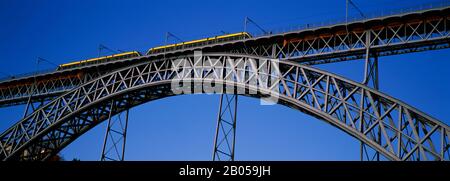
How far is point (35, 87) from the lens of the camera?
50062mm

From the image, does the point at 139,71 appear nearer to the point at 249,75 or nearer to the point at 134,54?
the point at 134,54

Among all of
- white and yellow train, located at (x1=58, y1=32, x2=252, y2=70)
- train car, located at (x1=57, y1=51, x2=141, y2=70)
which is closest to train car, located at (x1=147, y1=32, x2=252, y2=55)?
white and yellow train, located at (x1=58, y1=32, x2=252, y2=70)

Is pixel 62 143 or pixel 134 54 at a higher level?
pixel 134 54

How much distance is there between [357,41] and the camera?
34219 millimetres

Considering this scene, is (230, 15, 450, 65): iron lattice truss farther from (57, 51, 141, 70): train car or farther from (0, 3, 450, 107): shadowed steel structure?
(57, 51, 141, 70): train car

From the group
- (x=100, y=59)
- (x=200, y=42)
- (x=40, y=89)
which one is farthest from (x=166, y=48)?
(x=40, y=89)

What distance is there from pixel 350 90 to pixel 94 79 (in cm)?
1939

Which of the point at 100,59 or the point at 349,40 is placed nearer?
the point at 349,40

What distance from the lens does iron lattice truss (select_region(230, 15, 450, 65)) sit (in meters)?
32.3

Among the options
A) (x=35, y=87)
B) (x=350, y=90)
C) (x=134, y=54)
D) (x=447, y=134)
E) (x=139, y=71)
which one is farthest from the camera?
(x=35, y=87)

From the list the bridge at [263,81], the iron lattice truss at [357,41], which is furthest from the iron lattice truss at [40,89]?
the iron lattice truss at [357,41]

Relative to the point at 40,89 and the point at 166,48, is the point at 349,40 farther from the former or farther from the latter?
the point at 40,89
